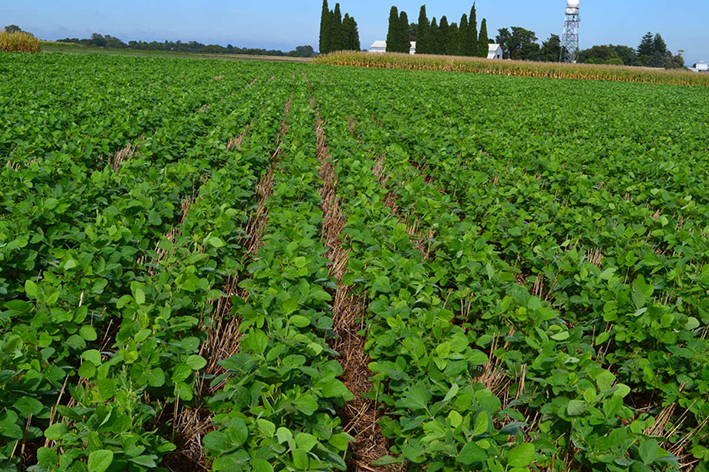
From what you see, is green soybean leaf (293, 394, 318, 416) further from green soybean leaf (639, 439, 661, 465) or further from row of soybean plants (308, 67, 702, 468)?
green soybean leaf (639, 439, 661, 465)

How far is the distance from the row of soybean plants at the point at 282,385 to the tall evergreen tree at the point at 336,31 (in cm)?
5724

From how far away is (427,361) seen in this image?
7.13ft

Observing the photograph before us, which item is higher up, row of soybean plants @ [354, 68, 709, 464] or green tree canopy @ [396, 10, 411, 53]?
green tree canopy @ [396, 10, 411, 53]

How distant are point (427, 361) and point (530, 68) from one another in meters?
40.7

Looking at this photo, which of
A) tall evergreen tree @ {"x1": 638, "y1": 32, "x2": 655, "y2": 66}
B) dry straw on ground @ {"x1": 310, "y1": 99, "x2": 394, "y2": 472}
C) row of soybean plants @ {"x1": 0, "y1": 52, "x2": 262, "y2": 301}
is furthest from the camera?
tall evergreen tree @ {"x1": 638, "y1": 32, "x2": 655, "y2": 66}

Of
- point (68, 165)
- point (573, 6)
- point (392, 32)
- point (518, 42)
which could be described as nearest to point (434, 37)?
point (392, 32)

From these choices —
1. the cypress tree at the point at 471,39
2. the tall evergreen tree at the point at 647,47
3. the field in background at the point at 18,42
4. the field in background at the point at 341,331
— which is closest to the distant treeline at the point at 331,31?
the cypress tree at the point at 471,39

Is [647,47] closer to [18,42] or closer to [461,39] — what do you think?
[461,39]

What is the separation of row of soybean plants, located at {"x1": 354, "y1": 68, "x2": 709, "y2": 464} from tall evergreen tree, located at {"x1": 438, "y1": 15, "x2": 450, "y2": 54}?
5633 centimetres

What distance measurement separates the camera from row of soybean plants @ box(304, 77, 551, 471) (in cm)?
175

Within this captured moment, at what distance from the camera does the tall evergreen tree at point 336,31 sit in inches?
2185

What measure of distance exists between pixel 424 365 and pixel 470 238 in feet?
5.10

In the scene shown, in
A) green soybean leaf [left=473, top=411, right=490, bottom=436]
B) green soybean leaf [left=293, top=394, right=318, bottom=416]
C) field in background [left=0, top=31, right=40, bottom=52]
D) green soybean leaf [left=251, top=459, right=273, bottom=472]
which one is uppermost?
field in background [left=0, top=31, right=40, bottom=52]

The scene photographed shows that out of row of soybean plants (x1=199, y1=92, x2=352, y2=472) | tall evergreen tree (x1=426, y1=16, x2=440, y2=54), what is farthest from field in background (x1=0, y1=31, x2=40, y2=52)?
tall evergreen tree (x1=426, y1=16, x2=440, y2=54)
